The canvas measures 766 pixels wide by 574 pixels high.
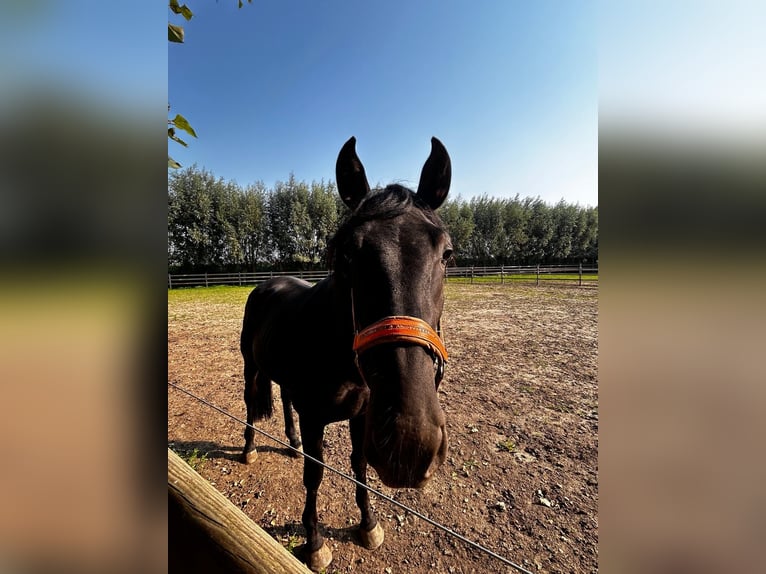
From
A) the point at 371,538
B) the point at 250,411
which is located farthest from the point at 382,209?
the point at 250,411

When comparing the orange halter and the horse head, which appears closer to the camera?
the horse head

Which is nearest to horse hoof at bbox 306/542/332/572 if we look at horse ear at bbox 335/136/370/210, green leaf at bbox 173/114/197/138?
horse ear at bbox 335/136/370/210

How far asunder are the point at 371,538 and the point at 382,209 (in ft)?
9.38

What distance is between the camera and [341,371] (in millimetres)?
2223

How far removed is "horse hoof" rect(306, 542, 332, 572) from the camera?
2.54 m

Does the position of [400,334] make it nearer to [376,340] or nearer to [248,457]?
[376,340]

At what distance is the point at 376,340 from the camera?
1394 millimetres

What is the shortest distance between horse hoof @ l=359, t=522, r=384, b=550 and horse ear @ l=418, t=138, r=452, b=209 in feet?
9.43
